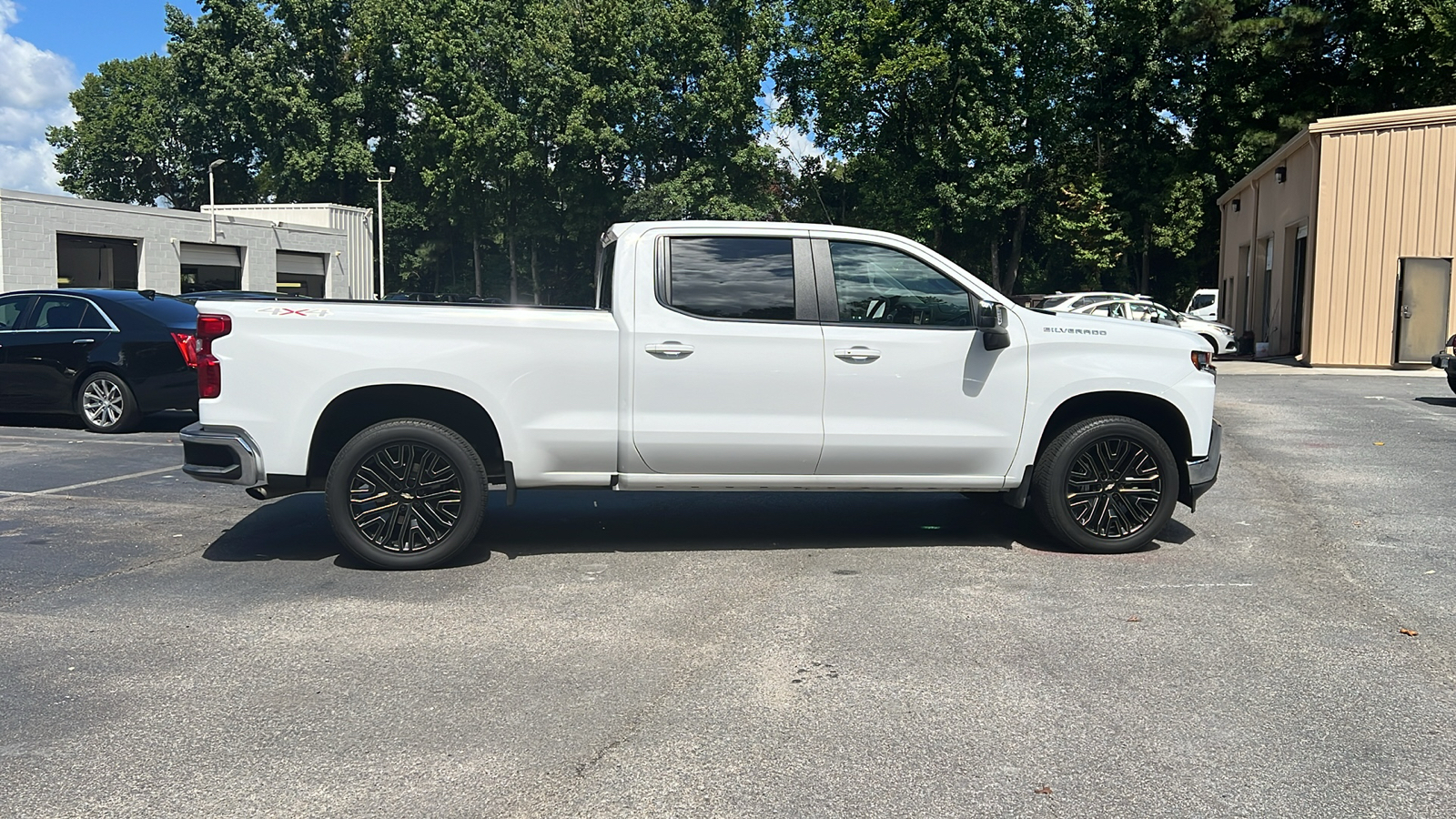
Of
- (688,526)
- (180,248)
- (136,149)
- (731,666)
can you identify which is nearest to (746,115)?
(180,248)

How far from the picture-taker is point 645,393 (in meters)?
6.75

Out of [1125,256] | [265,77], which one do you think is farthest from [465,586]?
[265,77]

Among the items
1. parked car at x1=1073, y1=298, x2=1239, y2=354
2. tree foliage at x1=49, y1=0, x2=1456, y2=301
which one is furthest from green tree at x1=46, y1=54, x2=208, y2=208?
parked car at x1=1073, y1=298, x2=1239, y2=354

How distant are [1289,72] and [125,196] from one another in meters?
63.8

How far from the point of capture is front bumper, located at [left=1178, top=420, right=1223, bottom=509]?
724cm

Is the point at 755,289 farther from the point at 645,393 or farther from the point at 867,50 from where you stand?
the point at 867,50

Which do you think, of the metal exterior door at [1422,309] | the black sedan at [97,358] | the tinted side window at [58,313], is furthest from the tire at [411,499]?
the metal exterior door at [1422,309]

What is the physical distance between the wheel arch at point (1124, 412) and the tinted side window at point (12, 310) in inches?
472

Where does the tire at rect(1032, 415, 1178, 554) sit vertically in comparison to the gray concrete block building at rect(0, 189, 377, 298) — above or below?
below

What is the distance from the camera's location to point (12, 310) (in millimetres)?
13727

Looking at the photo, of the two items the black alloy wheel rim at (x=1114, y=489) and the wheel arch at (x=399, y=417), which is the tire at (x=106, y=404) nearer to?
the wheel arch at (x=399, y=417)

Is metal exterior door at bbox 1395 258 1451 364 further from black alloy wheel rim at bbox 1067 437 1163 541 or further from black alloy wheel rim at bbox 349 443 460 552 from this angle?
black alloy wheel rim at bbox 349 443 460 552

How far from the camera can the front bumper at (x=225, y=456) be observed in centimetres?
653

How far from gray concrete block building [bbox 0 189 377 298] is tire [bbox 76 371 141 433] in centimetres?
1477
